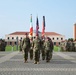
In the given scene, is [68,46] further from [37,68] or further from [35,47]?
[37,68]

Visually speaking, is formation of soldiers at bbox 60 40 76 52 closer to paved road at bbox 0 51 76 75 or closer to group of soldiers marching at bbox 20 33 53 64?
group of soldiers marching at bbox 20 33 53 64

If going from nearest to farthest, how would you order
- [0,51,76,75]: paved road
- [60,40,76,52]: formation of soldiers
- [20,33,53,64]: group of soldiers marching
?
[0,51,76,75]: paved road < [20,33,53,64]: group of soldiers marching < [60,40,76,52]: formation of soldiers

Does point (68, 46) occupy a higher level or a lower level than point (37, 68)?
higher

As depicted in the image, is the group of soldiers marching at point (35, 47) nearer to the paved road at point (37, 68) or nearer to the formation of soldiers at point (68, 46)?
the paved road at point (37, 68)

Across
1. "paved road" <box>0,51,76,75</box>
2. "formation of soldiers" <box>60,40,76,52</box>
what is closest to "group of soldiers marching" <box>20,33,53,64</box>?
"paved road" <box>0,51,76,75</box>

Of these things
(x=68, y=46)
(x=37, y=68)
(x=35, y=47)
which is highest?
(x=68, y=46)

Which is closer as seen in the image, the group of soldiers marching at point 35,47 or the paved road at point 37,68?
the paved road at point 37,68

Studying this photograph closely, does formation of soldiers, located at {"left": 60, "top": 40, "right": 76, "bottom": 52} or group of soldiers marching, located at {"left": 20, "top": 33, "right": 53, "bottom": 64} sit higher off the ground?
formation of soldiers, located at {"left": 60, "top": 40, "right": 76, "bottom": 52}

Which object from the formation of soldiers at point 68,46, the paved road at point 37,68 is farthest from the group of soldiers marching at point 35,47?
the formation of soldiers at point 68,46

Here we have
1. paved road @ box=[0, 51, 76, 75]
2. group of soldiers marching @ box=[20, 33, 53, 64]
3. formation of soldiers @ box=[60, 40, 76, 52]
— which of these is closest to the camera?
paved road @ box=[0, 51, 76, 75]

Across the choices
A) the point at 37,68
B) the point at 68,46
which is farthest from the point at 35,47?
the point at 68,46

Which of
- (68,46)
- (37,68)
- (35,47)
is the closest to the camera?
(37,68)

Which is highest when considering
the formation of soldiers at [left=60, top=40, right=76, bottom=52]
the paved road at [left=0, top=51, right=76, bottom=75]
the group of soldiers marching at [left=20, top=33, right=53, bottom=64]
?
the formation of soldiers at [left=60, top=40, right=76, bottom=52]

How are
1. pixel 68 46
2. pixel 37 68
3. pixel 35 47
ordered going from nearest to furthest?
pixel 37 68 < pixel 35 47 < pixel 68 46
